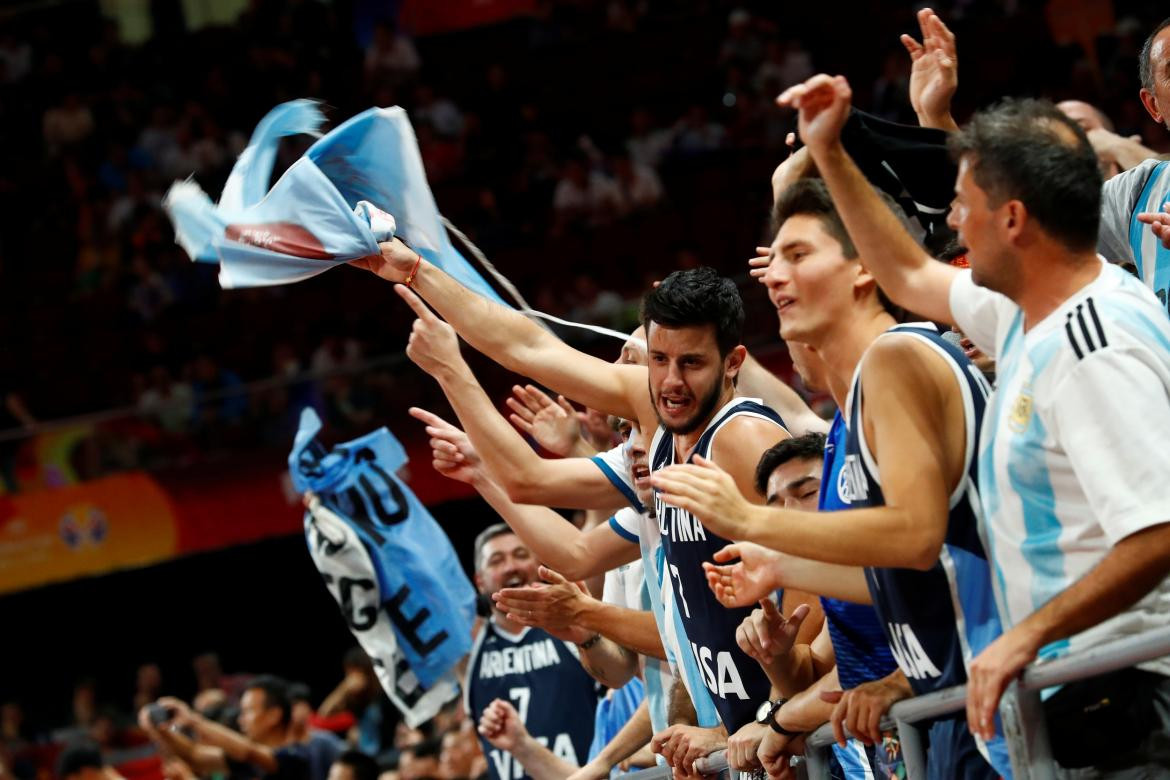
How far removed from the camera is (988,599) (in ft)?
9.09

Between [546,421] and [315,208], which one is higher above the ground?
[315,208]

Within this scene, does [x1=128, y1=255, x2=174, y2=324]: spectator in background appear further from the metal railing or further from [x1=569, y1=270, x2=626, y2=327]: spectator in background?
the metal railing

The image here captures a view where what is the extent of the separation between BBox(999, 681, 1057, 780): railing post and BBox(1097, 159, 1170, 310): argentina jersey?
6.63 feet

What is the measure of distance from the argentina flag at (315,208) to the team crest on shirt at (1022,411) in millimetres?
2337

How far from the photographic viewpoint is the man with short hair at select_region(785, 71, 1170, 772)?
238 centimetres

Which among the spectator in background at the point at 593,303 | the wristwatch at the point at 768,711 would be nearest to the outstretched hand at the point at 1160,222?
the wristwatch at the point at 768,711

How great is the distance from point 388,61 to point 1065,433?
1513cm

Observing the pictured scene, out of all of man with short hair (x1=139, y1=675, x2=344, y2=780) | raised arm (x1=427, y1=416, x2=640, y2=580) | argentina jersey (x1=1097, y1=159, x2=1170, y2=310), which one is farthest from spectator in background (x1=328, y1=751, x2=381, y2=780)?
argentina jersey (x1=1097, y1=159, x2=1170, y2=310)

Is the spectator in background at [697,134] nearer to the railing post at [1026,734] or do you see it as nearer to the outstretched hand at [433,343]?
the outstretched hand at [433,343]

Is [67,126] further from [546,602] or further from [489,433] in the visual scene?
[546,602]

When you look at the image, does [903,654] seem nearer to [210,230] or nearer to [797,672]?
[797,672]

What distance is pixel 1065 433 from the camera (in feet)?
8.01

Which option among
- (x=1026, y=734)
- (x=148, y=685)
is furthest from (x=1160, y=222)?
(x=148, y=685)

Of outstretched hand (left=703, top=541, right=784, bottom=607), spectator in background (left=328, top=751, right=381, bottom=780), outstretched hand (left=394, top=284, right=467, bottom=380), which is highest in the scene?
outstretched hand (left=394, top=284, right=467, bottom=380)
